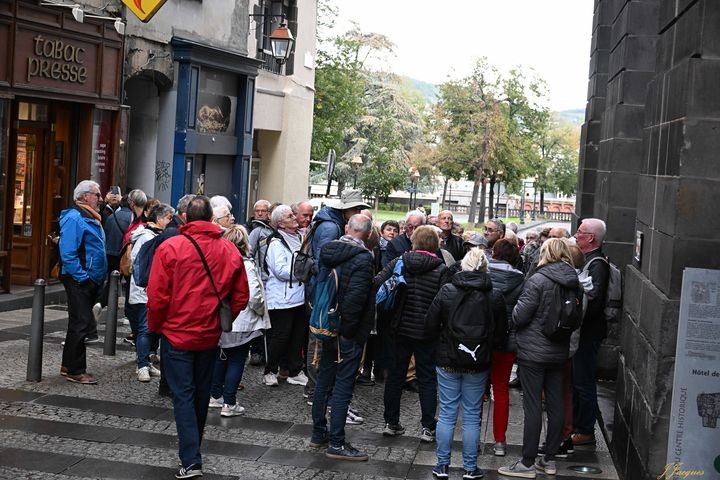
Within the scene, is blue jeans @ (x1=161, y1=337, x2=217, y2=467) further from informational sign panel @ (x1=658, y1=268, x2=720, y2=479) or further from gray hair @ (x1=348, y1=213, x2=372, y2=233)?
informational sign panel @ (x1=658, y1=268, x2=720, y2=479)

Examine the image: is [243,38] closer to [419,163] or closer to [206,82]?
[206,82]

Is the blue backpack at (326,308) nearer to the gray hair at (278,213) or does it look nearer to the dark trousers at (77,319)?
the gray hair at (278,213)

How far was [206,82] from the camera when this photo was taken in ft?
74.8

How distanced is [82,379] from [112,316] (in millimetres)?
1491

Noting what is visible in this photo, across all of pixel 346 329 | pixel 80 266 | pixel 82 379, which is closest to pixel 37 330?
pixel 82 379

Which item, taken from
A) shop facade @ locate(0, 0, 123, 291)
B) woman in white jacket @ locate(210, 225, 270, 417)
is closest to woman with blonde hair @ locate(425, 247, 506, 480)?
woman in white jacket @ locate(210, 225, 270, 417)

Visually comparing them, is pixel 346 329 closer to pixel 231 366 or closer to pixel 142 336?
pixel 231 366

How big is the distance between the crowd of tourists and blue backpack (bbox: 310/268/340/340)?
0.05ft

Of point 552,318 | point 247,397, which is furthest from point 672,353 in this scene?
point 247,397

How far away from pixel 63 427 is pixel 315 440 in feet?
6.87

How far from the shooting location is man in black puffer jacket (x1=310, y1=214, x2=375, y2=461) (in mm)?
8445

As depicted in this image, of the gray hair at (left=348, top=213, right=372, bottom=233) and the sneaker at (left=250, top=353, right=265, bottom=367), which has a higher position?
the gray hair at (left=348, top=213, right=372, bottom=233)

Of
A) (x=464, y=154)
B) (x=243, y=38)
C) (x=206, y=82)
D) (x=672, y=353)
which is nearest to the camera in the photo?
(x=672, y=353)

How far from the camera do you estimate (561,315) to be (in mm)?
8086
